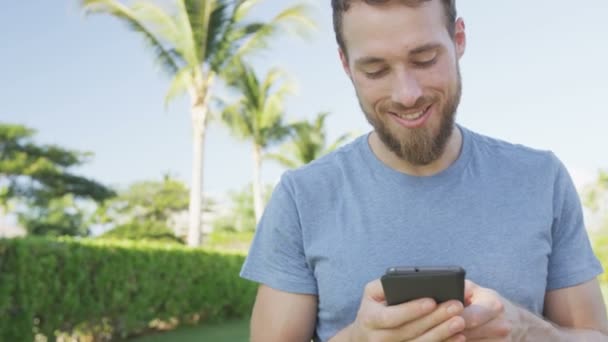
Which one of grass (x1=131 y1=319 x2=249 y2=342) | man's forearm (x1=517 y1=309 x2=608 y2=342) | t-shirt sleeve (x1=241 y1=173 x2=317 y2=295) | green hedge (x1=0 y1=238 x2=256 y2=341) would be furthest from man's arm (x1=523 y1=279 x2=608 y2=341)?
grass (x1=131 y1=319 x2=249 y2=342)

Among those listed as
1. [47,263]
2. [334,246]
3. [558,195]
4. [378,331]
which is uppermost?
[558,195]

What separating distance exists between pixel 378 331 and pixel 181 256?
1148cm

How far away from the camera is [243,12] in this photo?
16906 mm

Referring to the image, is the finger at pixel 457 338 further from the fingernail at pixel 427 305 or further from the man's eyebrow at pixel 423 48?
the man's eyebrow at pixel 423 48

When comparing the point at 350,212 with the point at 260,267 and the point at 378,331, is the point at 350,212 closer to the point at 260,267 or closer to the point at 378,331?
the point at 260,267

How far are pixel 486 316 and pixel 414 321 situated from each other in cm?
19

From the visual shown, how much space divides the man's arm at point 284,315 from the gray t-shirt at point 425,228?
27 millimetres

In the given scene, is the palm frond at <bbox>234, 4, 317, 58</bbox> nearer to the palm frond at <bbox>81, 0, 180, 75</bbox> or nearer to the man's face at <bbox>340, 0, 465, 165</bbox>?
the palm frond at <bbox>81, 0, 180, 75</bbox>

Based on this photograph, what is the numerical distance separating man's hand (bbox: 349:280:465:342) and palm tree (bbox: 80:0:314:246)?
15233 mm

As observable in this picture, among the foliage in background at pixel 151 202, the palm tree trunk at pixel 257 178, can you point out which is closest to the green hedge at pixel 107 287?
the palm tree trunk at pixel 257 178

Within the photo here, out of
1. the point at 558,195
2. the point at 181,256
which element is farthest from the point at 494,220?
the point at 181,256

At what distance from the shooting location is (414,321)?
1.43 meters

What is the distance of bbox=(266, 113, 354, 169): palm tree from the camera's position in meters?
27.7

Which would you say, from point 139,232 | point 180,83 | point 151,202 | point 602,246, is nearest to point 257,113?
point 180,83
